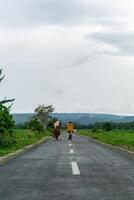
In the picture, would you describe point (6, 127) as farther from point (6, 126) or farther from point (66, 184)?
point (66, 184)

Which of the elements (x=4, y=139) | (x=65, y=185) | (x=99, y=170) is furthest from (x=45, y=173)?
(x=4, y=139)

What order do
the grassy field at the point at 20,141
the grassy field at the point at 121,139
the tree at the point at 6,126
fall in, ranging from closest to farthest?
the grassy field at the point at 20,141 → the tree at the point at 6,126 → the grassy field at the point at 121,139

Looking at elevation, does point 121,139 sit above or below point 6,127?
below

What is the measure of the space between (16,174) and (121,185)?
389cm

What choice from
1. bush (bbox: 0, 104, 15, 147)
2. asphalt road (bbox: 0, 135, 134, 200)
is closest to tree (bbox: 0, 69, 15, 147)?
bush (bbox: 0, 104, 15, 147)

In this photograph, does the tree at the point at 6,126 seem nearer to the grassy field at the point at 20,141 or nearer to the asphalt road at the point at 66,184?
the grassy field at the point at 20,141

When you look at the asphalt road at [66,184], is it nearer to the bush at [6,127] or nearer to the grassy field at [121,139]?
the bush at [6,127]

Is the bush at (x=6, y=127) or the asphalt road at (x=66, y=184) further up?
the bush at (x=6, y=127)

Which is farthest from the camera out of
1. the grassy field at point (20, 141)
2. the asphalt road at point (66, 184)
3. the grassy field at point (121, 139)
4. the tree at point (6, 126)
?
the grassy field at point (121, 139)

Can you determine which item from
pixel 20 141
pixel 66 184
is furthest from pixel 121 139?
pixel 66 184

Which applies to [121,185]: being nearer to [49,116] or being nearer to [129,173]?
[129,173]

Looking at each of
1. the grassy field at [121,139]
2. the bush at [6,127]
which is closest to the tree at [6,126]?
the bush at [6,127]

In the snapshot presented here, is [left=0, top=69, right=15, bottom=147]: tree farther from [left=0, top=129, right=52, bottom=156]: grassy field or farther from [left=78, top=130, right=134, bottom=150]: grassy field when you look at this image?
[left=78, top=130, right=134, bottom=150]: grassy field

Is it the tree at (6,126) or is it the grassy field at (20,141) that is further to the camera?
the tree at (6,126)
